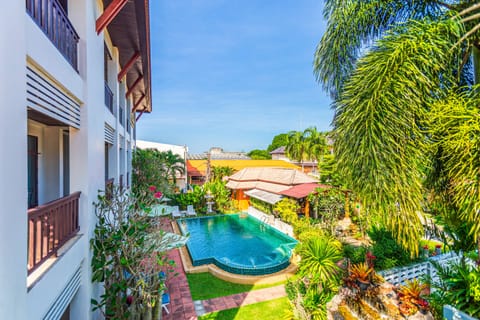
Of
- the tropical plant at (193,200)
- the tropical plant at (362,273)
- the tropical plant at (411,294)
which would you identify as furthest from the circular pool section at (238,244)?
the tropical plant at (411,294)

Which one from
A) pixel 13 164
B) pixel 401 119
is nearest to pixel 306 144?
pixel 401 119

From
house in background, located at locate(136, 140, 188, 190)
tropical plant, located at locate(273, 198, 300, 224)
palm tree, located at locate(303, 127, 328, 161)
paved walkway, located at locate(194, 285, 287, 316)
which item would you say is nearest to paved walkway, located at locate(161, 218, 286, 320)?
paved walkway, located at locate(194, 285, 287, 316)

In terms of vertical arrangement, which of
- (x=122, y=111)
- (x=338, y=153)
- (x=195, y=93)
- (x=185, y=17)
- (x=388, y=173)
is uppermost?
(x=195, y=93)

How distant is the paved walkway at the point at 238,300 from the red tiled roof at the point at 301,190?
39.7 ft

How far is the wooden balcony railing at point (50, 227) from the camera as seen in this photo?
4344mm

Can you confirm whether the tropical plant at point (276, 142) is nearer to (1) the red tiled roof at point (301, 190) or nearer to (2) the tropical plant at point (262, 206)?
(2) the tropical plant at point (262, 206)

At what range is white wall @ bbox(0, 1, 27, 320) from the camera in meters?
3.34

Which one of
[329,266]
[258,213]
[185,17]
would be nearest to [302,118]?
[258,213]

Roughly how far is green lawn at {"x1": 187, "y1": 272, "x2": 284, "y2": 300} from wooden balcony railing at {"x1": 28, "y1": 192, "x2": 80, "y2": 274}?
29.3 ft

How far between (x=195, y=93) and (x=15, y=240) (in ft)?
154

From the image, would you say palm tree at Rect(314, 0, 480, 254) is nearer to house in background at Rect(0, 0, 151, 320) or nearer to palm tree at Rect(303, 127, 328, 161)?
house in background at Rect(0, 0, 151, 320)

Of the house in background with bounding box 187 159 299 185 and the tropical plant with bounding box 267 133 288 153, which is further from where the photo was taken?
the tropical plant with bounding box 267 133 288 153

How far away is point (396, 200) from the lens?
5.93 m

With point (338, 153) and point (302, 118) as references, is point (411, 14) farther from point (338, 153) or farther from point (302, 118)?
point (302, 118)
